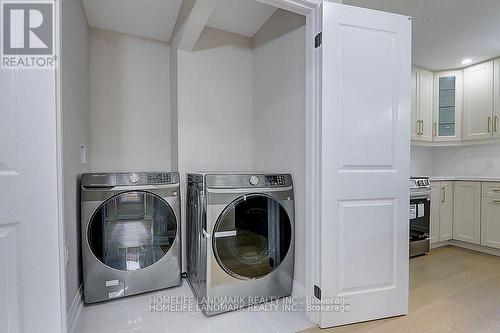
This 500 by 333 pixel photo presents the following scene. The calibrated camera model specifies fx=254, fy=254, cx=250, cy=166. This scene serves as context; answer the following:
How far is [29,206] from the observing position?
107 cm

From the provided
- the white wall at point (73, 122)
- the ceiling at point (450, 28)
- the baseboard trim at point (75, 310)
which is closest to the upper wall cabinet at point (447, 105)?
the ceiling at point (450, 28)

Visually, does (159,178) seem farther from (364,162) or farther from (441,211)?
(441,211)

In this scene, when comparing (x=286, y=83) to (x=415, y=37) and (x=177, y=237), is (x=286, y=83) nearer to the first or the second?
(x=177, y=237)

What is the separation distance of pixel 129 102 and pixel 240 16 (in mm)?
1304

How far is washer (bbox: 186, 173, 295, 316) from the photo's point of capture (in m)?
1.71

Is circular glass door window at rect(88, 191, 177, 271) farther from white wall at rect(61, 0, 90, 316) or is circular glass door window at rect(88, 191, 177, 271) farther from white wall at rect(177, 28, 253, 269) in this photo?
white wall at rect(177, 28, 253, 269)

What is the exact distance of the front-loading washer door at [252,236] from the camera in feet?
5.76

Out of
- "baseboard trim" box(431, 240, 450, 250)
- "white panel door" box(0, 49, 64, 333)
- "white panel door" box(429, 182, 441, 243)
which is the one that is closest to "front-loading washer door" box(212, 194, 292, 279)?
"white panel door" box(0, 49, 64, 333)

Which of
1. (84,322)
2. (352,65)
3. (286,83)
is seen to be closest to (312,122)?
(352,65)

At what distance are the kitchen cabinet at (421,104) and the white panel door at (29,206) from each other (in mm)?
3832

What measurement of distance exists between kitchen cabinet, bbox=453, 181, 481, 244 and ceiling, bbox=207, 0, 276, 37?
3.11m

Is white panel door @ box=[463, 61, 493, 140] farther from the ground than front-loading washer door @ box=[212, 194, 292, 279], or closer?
farther from the ground

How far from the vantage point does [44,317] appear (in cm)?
110

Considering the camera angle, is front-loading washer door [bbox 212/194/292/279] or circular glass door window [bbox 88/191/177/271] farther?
circular glass door window [bbox 88/191/177/271]
